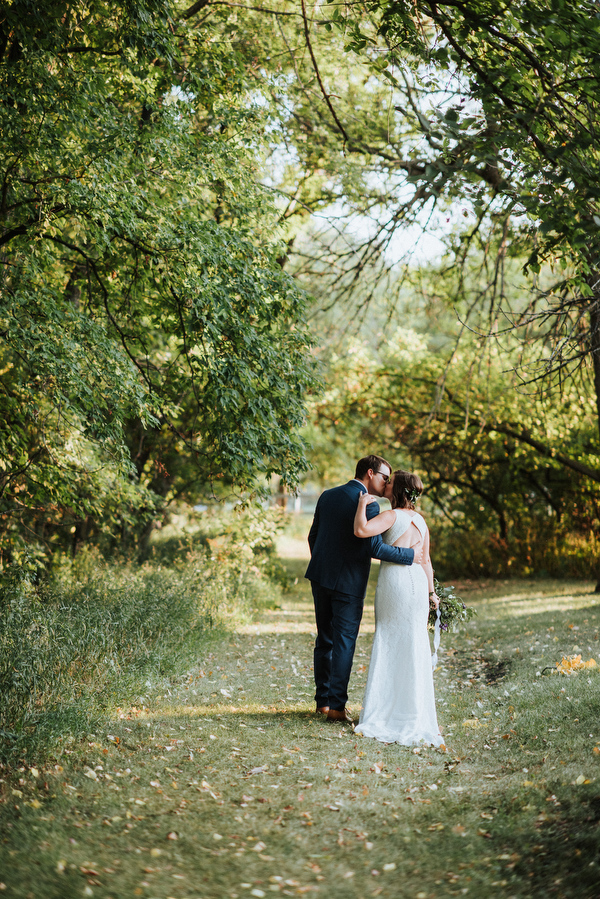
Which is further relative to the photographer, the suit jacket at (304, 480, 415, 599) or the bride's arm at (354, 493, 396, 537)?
the suit jacket at (304, 480, 415, 599)

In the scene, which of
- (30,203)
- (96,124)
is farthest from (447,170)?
(30,203)

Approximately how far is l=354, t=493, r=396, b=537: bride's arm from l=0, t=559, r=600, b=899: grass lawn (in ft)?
4.94

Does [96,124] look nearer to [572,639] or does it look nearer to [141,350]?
[141,350]

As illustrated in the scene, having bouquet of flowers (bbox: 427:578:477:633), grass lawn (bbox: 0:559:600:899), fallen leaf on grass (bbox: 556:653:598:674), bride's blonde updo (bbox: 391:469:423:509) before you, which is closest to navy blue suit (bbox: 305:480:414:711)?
bride's blonde updo (bbox: 391:469:423:509)

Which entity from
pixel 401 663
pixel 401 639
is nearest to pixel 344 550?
pixel 401 639

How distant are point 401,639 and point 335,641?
0.51 metres

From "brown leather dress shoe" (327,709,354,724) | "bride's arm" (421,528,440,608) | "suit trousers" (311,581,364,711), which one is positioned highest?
"bride's arm" (421,528,440,608)

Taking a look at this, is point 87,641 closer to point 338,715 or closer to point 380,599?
point 338,715

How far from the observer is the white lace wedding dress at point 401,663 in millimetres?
5426


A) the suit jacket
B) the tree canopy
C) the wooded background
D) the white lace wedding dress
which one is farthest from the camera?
the tree canopy

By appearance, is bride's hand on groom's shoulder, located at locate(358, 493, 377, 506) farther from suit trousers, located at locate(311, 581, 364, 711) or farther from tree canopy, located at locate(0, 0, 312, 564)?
tree canopy, located at locate(0, 0, 312, 564)

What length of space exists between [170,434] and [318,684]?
8.28 meters

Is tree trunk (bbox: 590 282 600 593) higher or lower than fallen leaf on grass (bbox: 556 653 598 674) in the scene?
higher

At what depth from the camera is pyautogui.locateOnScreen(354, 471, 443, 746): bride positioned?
5438 mm
